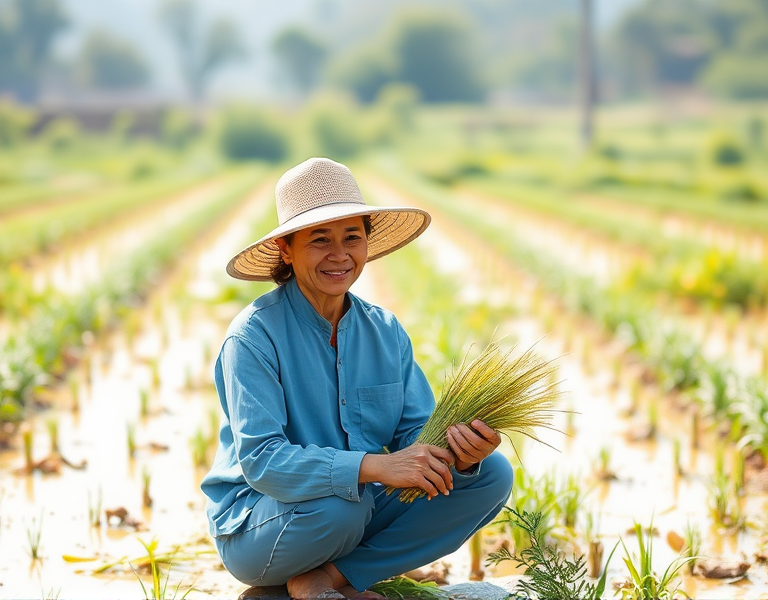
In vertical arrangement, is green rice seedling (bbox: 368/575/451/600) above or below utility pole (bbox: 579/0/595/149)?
below

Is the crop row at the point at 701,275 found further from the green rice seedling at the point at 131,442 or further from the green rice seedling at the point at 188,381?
the green rice seedling at the point at 131,442

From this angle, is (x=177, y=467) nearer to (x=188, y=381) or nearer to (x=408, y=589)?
(x=188, y=381)

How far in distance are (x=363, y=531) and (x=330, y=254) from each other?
740mm

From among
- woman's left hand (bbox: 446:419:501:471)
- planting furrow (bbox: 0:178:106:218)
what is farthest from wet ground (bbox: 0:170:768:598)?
planting furrow (bbox: 0:178:106:218)

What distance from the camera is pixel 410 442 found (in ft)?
9.57

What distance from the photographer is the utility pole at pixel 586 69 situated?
28.9m

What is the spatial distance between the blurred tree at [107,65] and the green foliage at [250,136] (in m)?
62.1

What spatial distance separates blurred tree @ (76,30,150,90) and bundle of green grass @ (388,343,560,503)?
10993 centimetres

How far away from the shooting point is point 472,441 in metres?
2.62

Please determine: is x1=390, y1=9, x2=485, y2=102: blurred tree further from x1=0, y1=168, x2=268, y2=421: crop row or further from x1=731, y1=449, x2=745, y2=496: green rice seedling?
x1=731, y1=449, x2=745, y2=496: green rice seedling

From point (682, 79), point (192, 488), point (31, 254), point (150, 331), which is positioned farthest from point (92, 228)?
point (682, 79)

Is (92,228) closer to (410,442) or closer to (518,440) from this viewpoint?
(518,440)

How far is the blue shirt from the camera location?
8.41 feet

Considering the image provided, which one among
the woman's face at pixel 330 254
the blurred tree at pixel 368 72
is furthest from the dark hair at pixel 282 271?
the blurred tree at pixel 368 72
